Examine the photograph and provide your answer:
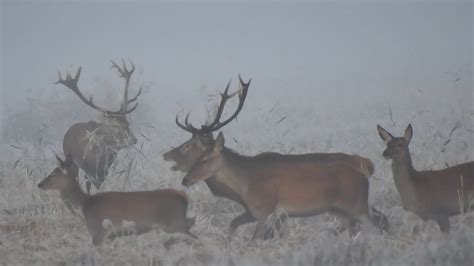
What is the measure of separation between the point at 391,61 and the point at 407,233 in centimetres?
478

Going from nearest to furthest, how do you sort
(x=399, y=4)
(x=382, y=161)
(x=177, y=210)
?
(x=177, y=210)
(x=382, y=161)
(x=399, y=4)

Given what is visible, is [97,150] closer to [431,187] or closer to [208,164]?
[208,164]

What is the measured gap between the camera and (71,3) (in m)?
6.55

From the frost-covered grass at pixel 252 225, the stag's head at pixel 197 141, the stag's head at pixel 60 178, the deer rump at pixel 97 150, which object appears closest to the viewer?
the frost-covered grass at pixel 252 225

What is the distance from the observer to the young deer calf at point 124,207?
4465mm

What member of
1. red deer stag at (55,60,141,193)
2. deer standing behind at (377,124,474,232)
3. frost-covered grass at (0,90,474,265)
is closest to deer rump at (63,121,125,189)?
red deer stag at (55,60,141,193)

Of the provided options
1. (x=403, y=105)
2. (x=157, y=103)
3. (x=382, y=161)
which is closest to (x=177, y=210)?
(x=382, y=161)

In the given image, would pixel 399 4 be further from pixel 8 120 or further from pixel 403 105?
pixel 8 120

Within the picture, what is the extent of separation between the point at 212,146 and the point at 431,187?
1.62 metres

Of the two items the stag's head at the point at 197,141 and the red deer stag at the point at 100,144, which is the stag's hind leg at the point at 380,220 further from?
the red deer stag at the point at 100,144

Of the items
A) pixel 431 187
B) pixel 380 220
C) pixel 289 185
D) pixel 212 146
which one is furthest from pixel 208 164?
pixel 431 187

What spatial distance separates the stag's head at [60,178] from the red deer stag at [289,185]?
34.7 inches

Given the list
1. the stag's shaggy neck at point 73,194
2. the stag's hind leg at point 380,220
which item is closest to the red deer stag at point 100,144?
the stag's shaggy neck at point 73,194

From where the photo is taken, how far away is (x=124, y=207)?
4.50 metres
